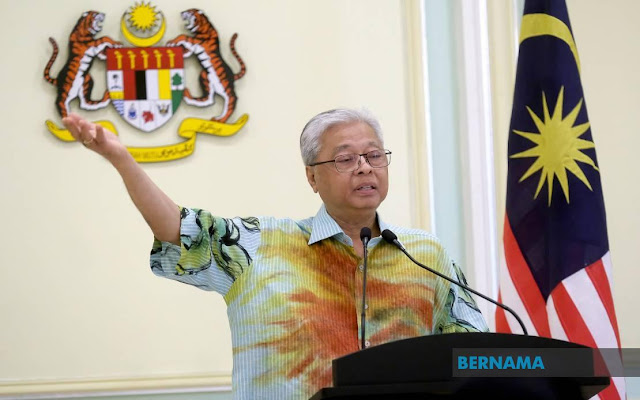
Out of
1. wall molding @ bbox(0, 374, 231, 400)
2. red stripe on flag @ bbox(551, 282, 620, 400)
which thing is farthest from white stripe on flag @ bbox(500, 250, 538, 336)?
wall molding @ bbox(0, 374, 231, 400)

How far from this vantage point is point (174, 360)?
4301mm

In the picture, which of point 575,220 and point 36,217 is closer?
point 575,220

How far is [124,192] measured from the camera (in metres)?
4.35

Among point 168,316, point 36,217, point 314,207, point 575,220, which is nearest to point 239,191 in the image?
point 314,207

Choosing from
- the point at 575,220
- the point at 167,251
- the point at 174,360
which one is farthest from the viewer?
the point at 174,360

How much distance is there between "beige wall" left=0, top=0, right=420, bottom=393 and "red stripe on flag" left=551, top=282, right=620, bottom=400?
1.30 metres

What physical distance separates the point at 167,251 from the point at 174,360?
2.18 meters

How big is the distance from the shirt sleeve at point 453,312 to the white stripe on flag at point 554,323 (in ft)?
2.75

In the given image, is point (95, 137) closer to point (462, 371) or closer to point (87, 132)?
point (87, 132)

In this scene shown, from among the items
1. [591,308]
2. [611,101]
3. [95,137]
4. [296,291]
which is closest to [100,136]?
[95,137]

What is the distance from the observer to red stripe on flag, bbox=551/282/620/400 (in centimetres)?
321

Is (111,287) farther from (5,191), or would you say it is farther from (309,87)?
(309,87)

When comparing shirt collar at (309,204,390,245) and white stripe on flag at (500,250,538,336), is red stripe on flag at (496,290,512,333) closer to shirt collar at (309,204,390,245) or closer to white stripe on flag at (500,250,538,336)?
white stripe on flag at (500,250,538,336)

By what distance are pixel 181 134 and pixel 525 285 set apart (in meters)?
1.90
